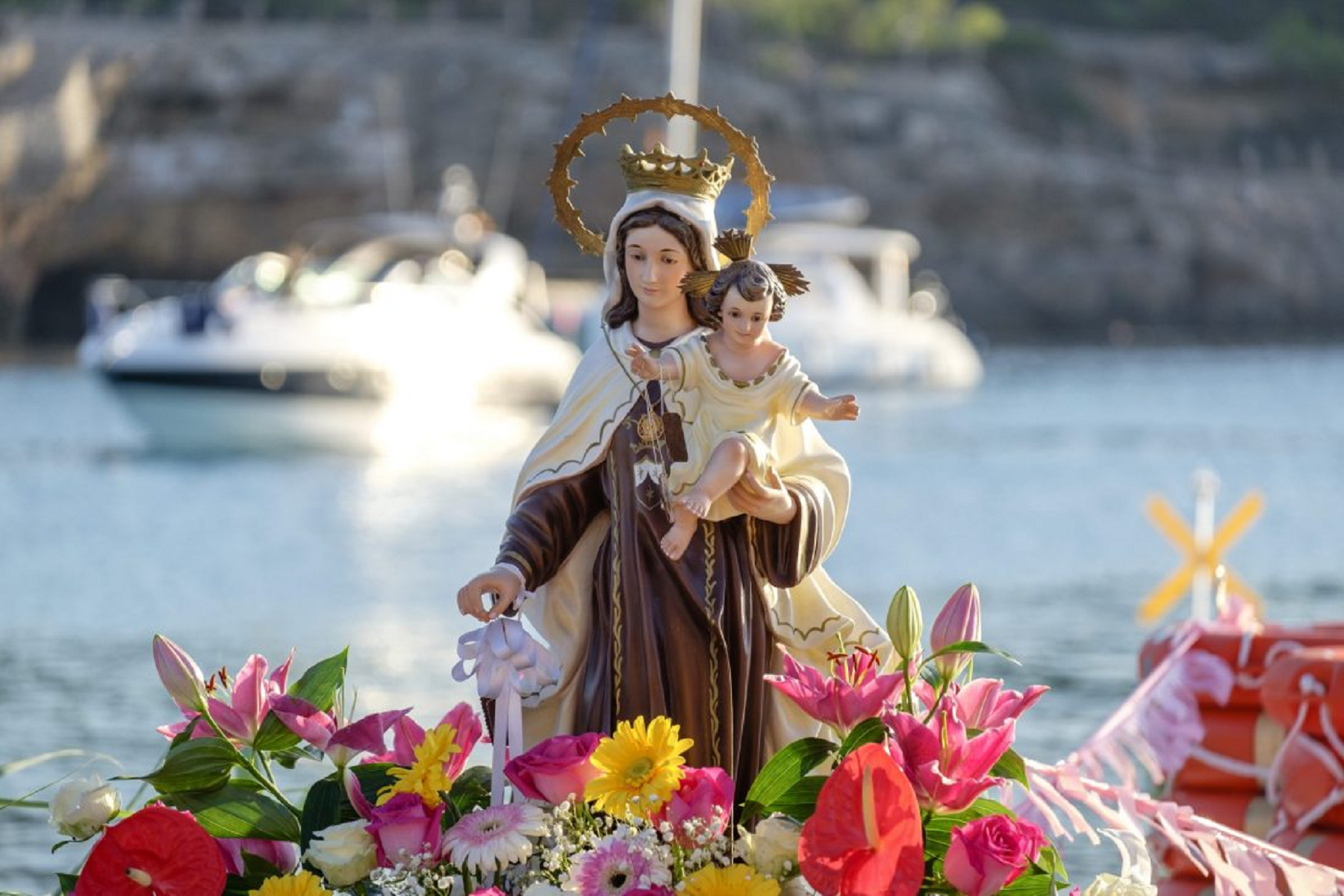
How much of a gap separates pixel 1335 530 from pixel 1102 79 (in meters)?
55.7

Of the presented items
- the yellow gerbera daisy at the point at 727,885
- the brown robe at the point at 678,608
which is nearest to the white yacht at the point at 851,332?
the brown robe at the point at 678,608

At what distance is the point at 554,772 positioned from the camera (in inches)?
156

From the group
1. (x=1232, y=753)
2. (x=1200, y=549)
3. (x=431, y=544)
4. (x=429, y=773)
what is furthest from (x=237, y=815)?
(x=431, y=544)

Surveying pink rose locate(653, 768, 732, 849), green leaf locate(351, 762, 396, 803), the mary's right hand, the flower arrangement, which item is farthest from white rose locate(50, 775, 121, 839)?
pink rose locate(653, 768, 732, 849)

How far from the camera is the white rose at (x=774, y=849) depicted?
12.6ft

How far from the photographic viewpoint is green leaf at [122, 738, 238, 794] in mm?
4062

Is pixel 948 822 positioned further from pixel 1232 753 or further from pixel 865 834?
pixel 1232 753

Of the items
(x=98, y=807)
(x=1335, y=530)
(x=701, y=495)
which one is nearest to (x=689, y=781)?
(x=701, y=495)

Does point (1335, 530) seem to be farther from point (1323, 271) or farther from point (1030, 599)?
point (1323, 271)

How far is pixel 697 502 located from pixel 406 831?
709 millimetres

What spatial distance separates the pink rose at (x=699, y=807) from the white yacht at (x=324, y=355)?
83.9ft

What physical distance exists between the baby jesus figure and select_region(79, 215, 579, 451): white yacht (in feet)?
82.1

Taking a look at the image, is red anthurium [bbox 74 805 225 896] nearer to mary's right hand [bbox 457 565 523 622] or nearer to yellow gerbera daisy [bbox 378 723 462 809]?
yellow gerbera daisy [bbox 378 723 462 809]

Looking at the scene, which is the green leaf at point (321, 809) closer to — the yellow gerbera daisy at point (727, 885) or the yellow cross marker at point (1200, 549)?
the yellow gerbera daisy at point (727, 885)
